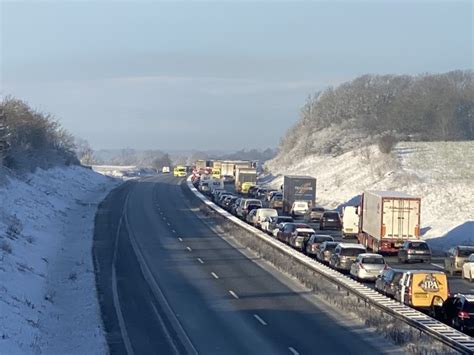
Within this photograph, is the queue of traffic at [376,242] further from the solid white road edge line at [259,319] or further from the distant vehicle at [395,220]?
the solid white road edge line at [259,319]

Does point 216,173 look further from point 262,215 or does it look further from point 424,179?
point 262,215

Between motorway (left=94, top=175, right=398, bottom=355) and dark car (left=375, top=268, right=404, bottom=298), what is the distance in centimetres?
218

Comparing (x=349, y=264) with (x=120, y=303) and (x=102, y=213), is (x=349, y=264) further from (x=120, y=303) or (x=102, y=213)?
(x=102, y=213)

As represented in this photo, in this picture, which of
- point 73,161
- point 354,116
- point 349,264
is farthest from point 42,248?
point 354,116

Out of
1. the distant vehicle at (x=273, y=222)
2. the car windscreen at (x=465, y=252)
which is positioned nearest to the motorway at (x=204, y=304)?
the distant vehicle at (x=273, y=222)

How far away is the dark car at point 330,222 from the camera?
201 ft

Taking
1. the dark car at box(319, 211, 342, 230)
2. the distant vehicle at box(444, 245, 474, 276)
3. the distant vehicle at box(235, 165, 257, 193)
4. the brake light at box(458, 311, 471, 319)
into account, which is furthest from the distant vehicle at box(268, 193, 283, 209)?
the brake light at box(458, 311, 471, 319)

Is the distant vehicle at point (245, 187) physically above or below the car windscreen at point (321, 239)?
above

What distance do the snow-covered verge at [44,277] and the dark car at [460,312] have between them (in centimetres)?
915

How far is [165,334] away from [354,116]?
127265mm

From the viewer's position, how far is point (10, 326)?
23062mm

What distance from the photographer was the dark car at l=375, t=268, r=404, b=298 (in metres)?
29.3

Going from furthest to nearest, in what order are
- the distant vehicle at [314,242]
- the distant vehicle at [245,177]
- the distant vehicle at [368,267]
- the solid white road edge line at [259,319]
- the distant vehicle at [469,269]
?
the distant vehicle at [245,177] < the distant vehicle at [314,242] < the distant vehicle at [469,269] < the distant vehicle at [368,267] < the solid white road edge line at [259,319]

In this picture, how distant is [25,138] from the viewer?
8431 centimetres
